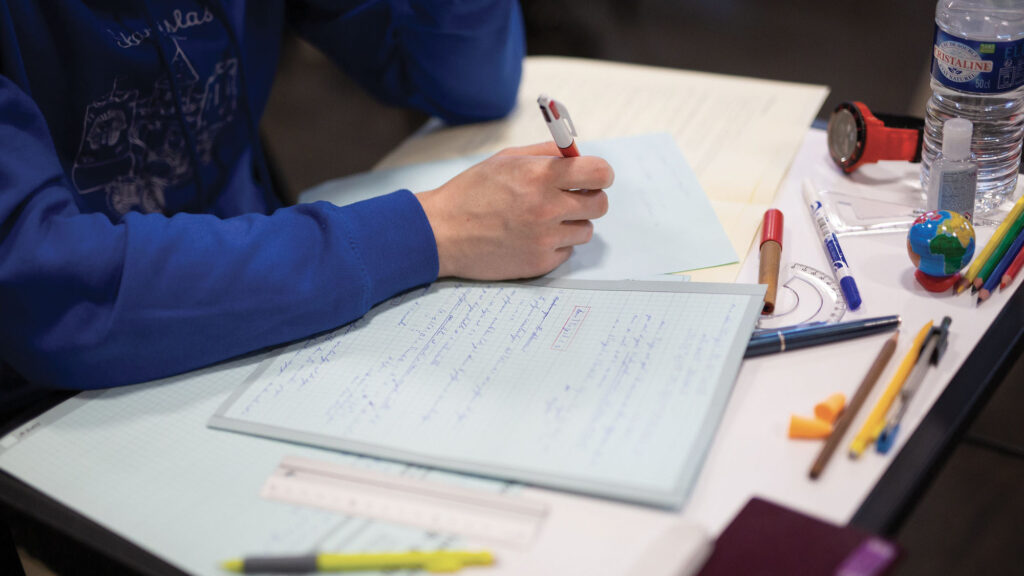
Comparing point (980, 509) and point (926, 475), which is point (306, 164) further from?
point (926, 475)

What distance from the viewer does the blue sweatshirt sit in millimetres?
692

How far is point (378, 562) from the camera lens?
523mm

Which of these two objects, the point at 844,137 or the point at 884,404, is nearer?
the point at 884,404

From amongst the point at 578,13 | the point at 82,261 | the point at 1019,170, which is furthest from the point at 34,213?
the point at 578,13

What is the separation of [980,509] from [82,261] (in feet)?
3.72

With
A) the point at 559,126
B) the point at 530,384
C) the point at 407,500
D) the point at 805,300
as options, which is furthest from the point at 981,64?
the point at 407,500

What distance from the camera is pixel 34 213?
27.1 inches

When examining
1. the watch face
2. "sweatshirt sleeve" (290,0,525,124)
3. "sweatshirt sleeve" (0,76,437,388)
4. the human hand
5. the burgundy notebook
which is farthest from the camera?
"sweatshirt sleeve" (290,0,525,124)

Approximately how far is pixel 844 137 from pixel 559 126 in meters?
0.36

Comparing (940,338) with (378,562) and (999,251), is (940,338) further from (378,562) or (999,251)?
(378,562)

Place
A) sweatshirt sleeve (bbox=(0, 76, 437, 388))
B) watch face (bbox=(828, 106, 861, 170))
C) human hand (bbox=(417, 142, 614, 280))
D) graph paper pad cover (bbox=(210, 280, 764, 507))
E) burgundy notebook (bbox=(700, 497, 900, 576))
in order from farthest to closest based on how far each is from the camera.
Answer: watch face (bbox=(828, 106, 861, 170)) → human hand (bbox=(417, 142, 614, 280)) → sweatshirt sleeve (bbox=(0, 76, 437, 388)) → graph paper pad cover (bbox=(210, 280, 764, 507)) → burgundy notebook (bbox=(700, 497, 900, 576))

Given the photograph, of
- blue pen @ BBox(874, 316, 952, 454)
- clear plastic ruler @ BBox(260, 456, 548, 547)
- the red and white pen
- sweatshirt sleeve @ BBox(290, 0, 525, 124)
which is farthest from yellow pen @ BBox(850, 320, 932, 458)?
sweatshirt sleeve @ BBox(290, 0, 525, 124)

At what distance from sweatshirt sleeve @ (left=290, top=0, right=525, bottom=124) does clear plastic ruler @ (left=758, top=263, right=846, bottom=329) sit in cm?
52

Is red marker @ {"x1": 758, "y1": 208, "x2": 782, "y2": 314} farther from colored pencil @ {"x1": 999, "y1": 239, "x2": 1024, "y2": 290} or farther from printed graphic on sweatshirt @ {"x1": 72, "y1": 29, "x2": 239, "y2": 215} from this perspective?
printed graphic on sweatshirt @ {"x1": 72, "y1": 29, "x2": 239, "y2": 215}
